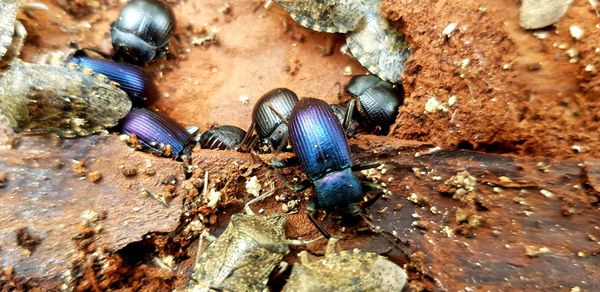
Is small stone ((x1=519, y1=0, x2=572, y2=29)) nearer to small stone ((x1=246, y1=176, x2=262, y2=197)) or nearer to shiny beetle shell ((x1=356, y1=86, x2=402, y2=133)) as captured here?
shiny beetle shell ((x1=356, y1=86, x2=402, y2=133))

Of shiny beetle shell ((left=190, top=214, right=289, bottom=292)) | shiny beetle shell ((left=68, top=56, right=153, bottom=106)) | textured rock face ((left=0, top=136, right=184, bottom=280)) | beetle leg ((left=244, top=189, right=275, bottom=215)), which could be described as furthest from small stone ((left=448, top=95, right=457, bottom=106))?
shiny beetle shell ((left=68, top=56, right=153, bottom=106))

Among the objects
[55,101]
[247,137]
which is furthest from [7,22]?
[247,137]

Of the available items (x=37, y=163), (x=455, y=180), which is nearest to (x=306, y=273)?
(x=455, y=180)

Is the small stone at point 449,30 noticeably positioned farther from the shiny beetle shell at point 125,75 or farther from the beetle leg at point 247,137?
the shiny beetle shell at point 125,75

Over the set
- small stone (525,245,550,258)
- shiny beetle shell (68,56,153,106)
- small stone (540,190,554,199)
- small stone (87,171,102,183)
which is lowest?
small stone (87,171,102,183)

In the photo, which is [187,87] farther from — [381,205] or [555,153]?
[555,153]

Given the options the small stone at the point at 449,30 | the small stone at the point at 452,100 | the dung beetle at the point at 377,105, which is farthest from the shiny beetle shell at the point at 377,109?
the small stone at the point at 449,30
